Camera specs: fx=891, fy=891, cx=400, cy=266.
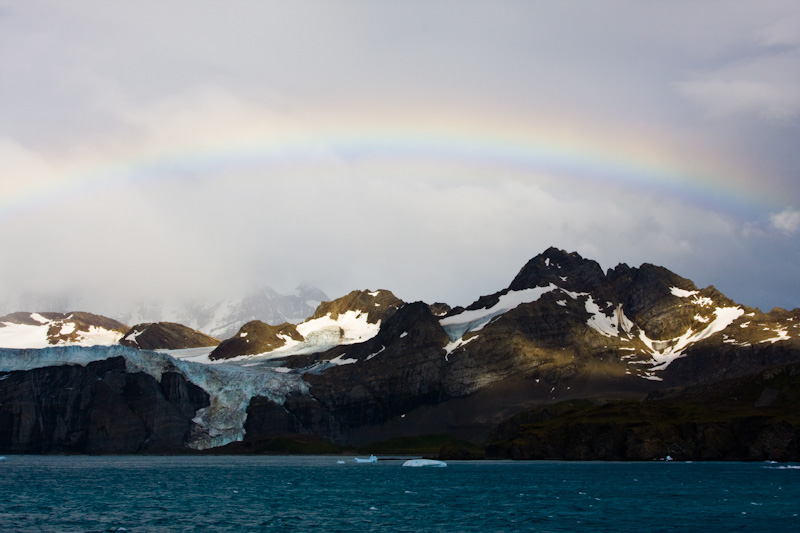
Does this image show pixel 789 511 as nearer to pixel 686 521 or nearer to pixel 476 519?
pixel 686 521

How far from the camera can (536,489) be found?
6432 inches

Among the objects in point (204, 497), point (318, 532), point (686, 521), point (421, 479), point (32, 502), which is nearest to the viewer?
point (318, 532)

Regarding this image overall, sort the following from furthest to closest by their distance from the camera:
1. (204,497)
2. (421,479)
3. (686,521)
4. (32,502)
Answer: (421,479), (204,497), (32,502), (686,521)

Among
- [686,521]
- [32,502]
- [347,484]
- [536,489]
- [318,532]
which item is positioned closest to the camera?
[318,532]

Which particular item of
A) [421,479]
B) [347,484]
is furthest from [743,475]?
[347,484]

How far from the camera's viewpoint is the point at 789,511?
395ft

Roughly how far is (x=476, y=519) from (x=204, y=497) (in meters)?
53.2

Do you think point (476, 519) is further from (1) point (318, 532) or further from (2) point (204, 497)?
(2) point (204, 497)

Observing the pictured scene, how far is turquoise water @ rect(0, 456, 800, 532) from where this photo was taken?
109 meters

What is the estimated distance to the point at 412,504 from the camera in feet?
448

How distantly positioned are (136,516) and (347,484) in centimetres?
7066

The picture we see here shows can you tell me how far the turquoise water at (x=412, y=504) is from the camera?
109 metres

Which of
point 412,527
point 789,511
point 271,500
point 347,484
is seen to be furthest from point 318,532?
point 347,484

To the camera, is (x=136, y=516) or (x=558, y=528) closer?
(x=558, y=528)
